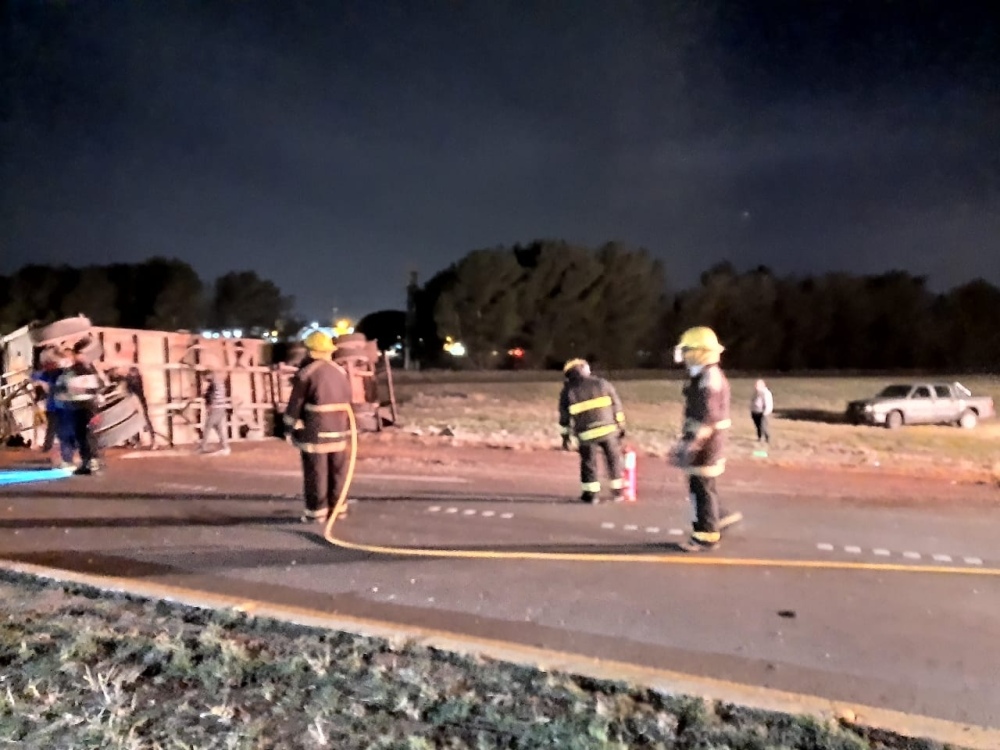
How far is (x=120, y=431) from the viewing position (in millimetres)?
14438

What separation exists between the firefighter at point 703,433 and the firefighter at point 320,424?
10.2ft

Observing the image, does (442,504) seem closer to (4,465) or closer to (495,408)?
(4,465)

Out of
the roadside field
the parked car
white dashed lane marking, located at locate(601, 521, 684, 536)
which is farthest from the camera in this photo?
the parked car

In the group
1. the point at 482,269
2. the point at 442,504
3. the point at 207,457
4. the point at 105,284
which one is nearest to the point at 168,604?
the point at 442,504

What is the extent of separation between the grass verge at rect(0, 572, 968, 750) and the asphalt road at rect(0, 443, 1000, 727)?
30.6 inches

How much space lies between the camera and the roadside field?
1614cm

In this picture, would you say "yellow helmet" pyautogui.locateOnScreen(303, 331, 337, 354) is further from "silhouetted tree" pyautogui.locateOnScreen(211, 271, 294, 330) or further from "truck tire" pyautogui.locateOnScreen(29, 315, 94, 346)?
"silhouetted tree" pyautogui.locateOnScreen(211, 271, 294, 330)

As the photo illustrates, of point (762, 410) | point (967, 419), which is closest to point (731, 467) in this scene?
point (762, 410)

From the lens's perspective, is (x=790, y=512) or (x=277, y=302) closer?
(x=790, y=512)

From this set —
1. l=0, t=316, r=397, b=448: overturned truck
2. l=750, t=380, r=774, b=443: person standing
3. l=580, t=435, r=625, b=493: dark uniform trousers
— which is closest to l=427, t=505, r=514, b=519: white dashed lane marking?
l=580, t=435, r=625, b=493: dark uniform trousers

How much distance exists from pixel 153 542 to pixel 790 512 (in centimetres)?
619

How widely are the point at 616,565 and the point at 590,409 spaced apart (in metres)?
2.73

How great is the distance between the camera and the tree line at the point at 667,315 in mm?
53875

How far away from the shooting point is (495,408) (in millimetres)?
26156
